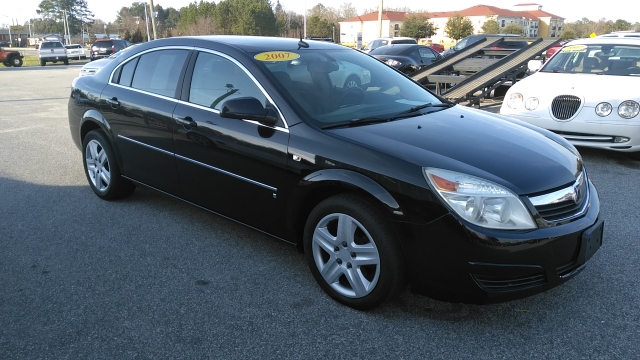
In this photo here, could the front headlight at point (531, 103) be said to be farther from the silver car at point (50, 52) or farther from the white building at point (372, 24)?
the white building at point (372, 24)

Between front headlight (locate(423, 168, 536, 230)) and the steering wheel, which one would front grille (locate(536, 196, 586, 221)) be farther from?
the steering wheel

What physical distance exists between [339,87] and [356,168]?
979 mm

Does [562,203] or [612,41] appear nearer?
[562,203]

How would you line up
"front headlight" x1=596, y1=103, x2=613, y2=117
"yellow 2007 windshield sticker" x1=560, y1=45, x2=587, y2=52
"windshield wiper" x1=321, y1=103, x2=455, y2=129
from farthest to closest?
"yellow 2007 windshield sticker" x1=560, y1=45, x2=587, y2=52, "front headlight" x1=596, y1=103, x2=613, y2=117, "windshield wiper" x1=321, y1=103, x2=455, y2=129

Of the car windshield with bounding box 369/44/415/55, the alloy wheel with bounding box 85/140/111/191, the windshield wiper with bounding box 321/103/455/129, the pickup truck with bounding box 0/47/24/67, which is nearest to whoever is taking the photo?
the windshield wiper with bounding box 321/103/455/129

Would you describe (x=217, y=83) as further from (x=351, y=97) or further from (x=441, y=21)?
(x=441, y=21)

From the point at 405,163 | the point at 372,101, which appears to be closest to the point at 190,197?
the point at 372,101

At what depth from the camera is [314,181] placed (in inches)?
119

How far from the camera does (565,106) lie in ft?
20.8

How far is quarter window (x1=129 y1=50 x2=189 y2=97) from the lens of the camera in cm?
405

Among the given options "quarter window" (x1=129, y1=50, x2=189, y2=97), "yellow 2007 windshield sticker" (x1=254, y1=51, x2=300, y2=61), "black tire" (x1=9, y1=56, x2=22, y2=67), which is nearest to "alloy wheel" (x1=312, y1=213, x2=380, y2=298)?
"yellow 2007 windshield sticker" (x1=254, y1=51, x2=300, y2=61)

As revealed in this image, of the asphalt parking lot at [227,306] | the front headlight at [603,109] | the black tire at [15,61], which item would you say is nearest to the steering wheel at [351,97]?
the asphalt parking lot at [227,306]

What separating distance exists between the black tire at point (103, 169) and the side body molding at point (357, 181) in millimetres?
2432

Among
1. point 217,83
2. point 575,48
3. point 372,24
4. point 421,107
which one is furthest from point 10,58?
→ point 372,24
